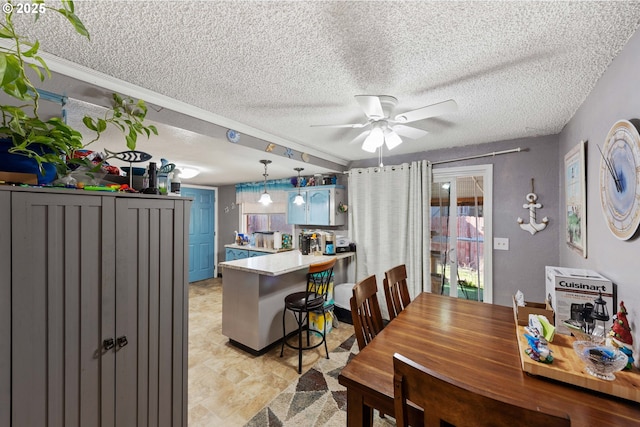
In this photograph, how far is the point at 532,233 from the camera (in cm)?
274

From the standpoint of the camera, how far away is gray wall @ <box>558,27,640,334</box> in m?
1.18

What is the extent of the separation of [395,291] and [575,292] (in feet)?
3.34

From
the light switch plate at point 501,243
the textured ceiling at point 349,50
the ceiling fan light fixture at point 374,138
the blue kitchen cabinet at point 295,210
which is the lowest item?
the light switch plate at point 501,243

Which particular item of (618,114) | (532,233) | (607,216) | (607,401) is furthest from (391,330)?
(532,233)

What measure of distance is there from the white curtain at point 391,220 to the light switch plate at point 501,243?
2.27 ft

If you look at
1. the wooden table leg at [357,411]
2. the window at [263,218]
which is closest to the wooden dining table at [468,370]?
the wooden table leg at [357,411]

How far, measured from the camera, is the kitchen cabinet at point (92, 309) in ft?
2.99

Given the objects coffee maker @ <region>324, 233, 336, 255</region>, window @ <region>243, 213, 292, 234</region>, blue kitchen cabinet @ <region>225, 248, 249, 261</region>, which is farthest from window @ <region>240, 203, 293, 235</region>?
coffee maker @ <region>324, 233, 336, 255</region>

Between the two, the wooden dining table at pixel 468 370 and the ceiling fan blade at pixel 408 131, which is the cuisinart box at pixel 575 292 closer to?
the wooden dining table at pixel 468 370

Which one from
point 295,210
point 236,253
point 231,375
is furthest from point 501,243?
point 236,253

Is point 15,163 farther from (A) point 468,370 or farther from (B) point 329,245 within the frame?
(B) point 329,245

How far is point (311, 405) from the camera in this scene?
199 centimetres

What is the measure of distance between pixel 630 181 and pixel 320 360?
2544 mm

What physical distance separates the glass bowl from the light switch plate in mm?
2024
